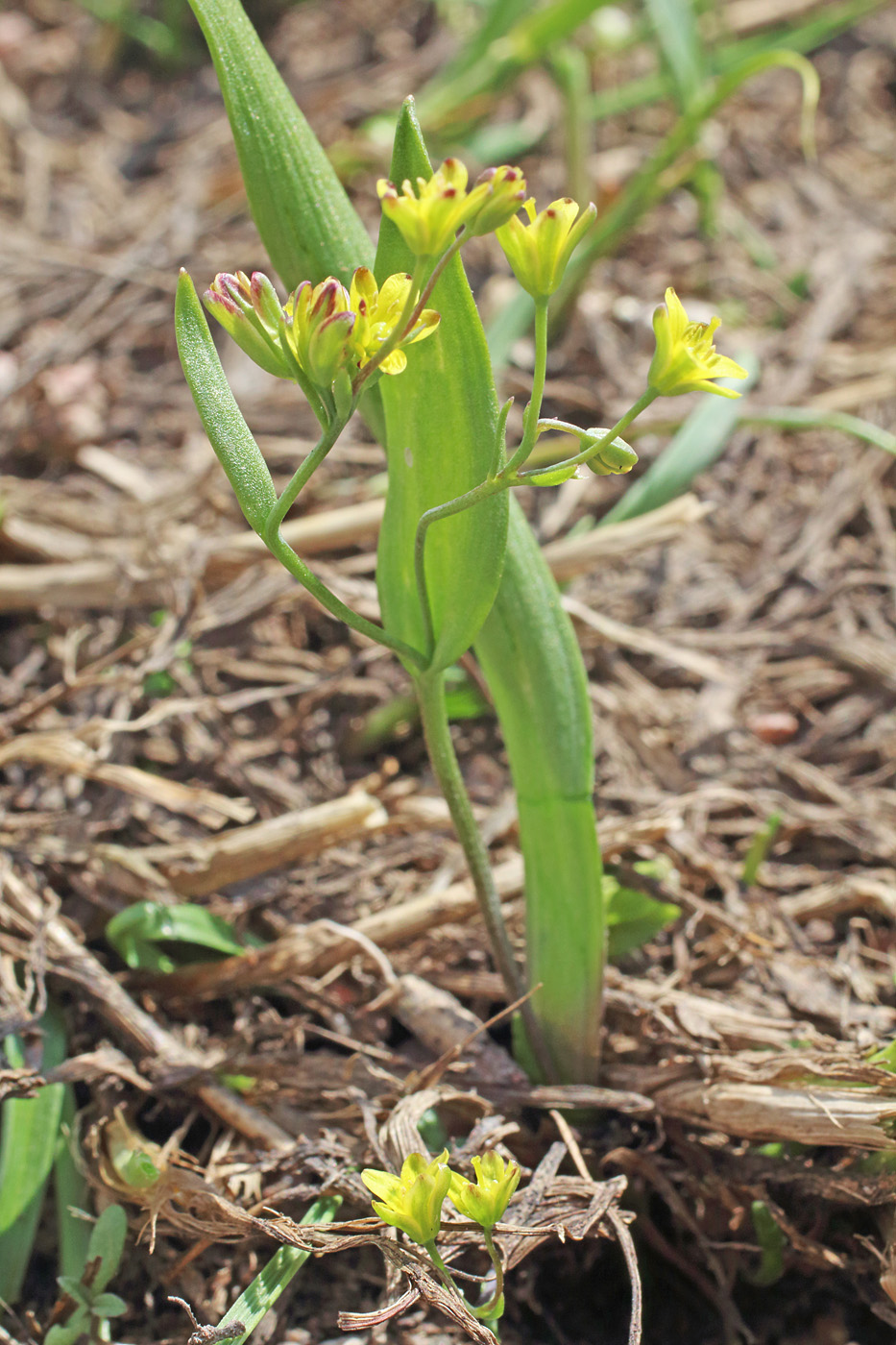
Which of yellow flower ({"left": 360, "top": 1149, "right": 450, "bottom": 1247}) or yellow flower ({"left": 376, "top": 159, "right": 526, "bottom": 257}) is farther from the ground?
yellow flower ({"left": 376, "top": 159, "right": 526, "bottom": 257})

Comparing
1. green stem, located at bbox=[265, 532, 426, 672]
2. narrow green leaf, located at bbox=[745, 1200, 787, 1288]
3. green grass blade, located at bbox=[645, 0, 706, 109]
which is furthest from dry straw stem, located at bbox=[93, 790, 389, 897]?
green grass blade, located at bbox=[645, 0, 706, 109]

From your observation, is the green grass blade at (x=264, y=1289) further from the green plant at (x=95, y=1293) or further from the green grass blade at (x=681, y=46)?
the green grass blade at (x=681, y=46)

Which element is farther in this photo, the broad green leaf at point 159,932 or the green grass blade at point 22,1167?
the broad green leaf at point 159,932

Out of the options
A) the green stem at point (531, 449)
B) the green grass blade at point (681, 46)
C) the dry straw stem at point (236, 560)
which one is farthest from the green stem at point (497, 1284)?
the green grass blade at point (681, 46)

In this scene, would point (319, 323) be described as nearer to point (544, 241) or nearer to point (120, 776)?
point (544, 241)

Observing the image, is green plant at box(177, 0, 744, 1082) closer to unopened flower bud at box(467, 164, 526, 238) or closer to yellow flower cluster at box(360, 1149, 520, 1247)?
unopened flower bud at box(467, 164, 526, 238)

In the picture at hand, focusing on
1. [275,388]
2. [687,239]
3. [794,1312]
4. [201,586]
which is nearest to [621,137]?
[687,239]

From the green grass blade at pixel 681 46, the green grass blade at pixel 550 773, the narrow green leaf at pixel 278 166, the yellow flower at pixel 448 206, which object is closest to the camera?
the yellow flower at pixel 448 206
